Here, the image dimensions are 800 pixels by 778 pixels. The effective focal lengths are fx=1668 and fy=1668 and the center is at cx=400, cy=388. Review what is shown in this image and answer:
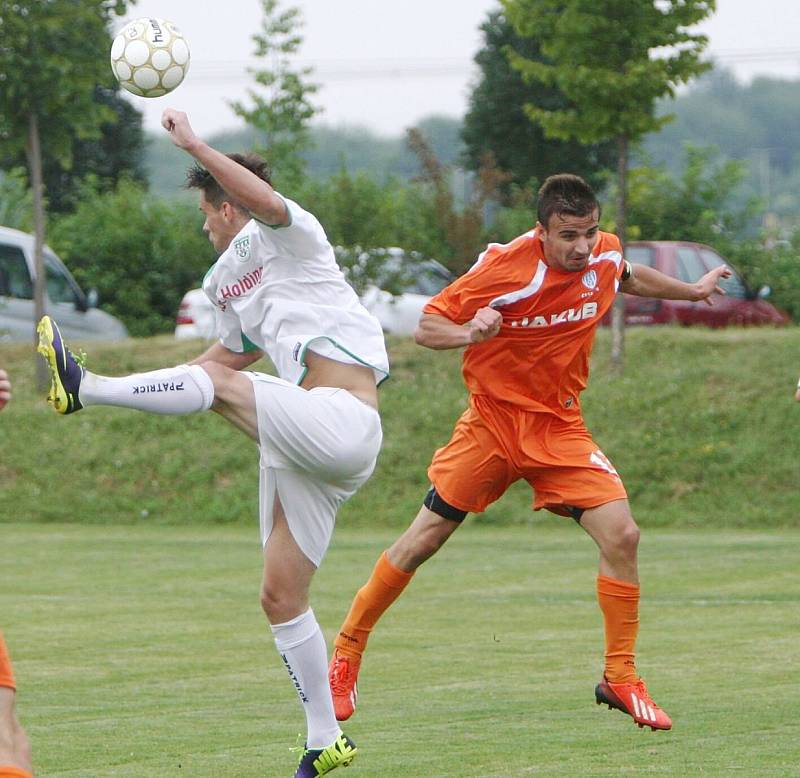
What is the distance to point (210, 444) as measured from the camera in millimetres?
20703

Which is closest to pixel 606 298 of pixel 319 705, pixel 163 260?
pixel 319 705

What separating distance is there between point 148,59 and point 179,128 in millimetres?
849

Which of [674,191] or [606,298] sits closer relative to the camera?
[606,298]

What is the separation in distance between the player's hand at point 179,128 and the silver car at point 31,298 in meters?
18.2

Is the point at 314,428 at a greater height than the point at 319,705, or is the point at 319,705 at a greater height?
the point at 314,428

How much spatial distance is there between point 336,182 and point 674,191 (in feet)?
34.9

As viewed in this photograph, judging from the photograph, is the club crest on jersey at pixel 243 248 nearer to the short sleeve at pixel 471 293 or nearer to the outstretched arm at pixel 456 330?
the outstretched arm at pixel 456 330

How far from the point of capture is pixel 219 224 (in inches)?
275

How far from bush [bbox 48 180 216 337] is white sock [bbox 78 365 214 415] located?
23.4m

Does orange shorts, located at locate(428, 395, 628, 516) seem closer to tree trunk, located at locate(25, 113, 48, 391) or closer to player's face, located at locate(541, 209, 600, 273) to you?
player's face, located at locate(541, 209, 600, 273)

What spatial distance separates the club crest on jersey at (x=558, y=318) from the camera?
7777mm

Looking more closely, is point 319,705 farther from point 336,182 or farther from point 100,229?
point 100,229

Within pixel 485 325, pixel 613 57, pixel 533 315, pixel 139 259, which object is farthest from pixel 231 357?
pixel 139 259

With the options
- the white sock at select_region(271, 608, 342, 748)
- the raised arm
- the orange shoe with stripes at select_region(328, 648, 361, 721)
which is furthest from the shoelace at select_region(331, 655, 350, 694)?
the raised arm
